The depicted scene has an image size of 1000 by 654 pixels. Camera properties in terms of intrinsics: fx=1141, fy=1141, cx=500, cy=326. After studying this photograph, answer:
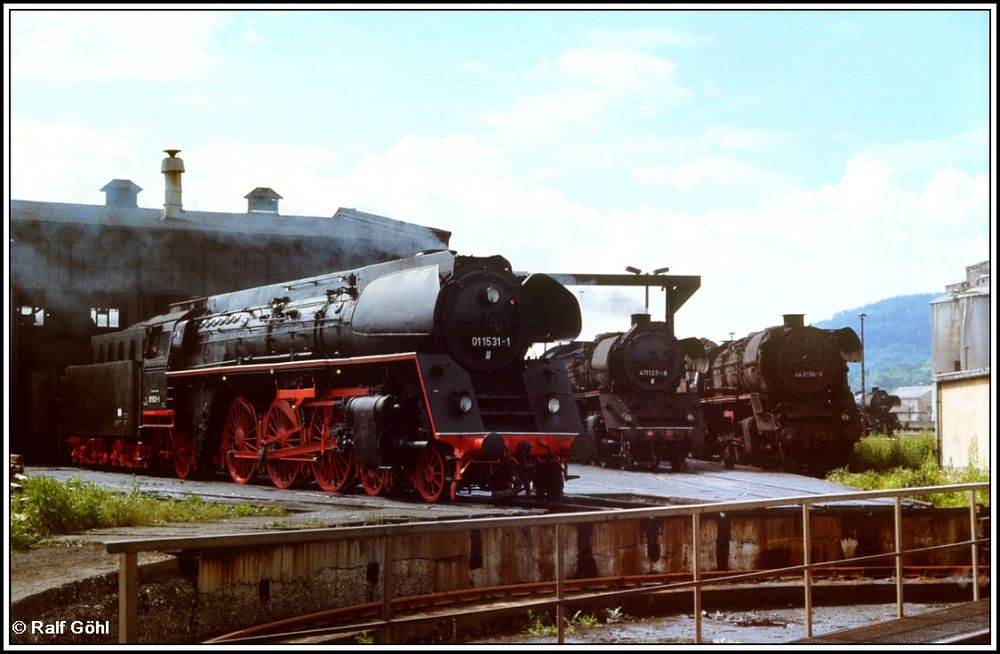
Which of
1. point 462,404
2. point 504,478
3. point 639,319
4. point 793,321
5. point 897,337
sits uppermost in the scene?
point 639,319

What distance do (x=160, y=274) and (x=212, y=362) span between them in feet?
4.18

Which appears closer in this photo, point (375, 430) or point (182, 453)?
point (375, 430)

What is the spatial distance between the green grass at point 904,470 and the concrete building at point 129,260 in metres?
4.93

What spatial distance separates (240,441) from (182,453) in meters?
1.38

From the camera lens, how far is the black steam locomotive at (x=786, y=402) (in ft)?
42.7

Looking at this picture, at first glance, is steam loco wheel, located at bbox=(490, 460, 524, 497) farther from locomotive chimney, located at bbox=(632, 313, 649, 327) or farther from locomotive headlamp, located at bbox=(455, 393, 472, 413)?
locomotive chimney, located at bbox=(632, 313, 649, 327)

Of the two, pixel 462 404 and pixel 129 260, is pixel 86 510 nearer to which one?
pixel 462 404

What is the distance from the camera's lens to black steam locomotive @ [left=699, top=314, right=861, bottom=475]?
13.0 meters

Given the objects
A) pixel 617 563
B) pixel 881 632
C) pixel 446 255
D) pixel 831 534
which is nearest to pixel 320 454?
pixel 446 255

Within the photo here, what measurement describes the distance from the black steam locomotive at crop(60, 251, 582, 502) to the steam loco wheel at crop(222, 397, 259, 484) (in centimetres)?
2

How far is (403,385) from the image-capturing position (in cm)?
1084

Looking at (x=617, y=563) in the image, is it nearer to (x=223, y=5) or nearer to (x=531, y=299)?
(x=531, y=299)

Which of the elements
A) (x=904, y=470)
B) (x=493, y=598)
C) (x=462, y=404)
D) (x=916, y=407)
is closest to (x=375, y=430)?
(x=462, y=404)

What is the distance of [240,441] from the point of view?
13.1 meters
